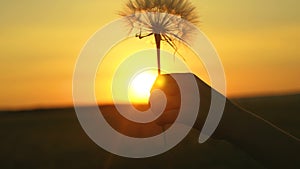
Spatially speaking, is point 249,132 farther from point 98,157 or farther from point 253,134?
point 98,157

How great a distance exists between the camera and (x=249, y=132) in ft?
15.9

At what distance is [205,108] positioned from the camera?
4996 millimetres

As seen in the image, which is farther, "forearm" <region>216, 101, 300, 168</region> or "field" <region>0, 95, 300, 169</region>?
"field" <region>0, 95, 300, 169</region>

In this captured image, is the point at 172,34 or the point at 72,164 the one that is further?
the point at 72,164

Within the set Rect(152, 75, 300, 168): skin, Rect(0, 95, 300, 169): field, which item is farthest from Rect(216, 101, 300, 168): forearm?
Rect(0, 95, 300, 169): field

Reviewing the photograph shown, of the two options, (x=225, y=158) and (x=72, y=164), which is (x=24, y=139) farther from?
(x=225, y=158)

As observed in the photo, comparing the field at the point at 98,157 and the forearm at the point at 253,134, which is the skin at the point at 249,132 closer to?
the forearm at the point at 253,134

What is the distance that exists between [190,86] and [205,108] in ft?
0.85

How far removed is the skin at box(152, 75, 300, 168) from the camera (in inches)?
190

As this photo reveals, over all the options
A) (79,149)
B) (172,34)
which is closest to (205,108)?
(172,34)

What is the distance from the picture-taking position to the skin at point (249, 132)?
482 cm

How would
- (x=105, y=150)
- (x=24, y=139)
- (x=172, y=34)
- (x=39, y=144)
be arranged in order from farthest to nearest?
(x=24, y=139), (x=39, y=144), (x=105, y=150), (x=172, y=34)

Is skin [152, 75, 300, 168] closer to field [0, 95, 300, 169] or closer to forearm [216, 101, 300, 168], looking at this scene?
forearm [216, 101, 300, 168]

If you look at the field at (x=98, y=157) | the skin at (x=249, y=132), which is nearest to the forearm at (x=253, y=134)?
the skin at (x=249, y=132)
